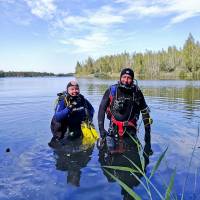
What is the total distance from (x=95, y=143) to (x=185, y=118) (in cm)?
607

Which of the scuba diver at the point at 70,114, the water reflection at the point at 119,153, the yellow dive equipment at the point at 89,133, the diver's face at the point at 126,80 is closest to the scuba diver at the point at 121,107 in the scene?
the diver's face at the point at 126,80

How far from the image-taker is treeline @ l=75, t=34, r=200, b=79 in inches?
4001

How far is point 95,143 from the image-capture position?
29.3 ft

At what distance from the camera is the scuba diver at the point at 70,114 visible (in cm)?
859

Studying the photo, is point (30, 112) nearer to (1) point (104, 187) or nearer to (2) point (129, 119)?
(2) point (129, 119)

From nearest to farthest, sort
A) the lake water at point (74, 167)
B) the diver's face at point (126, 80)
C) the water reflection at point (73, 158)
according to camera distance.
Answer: the lake water at point (74, 167) → the water reflection at point (73, 158) → the diver's face at point (126, 80)

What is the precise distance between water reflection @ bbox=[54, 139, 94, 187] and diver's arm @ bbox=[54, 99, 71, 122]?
86 cm

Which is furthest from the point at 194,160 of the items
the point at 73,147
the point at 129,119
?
the point at 73,147

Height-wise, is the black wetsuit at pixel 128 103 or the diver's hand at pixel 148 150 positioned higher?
the black wetsuit at pixel 128 103

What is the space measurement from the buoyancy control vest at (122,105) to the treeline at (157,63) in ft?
245

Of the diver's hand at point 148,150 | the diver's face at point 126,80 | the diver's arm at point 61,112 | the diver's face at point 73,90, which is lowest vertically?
the diver's hand at point 148,150

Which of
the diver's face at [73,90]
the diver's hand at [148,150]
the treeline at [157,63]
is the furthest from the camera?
the treeline at [157,63]

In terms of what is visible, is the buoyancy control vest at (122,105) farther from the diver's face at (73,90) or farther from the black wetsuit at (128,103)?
the diver's face at (73,90)

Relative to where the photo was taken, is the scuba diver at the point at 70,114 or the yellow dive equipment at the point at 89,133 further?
the yellow dive equipment at the point at 89,133
